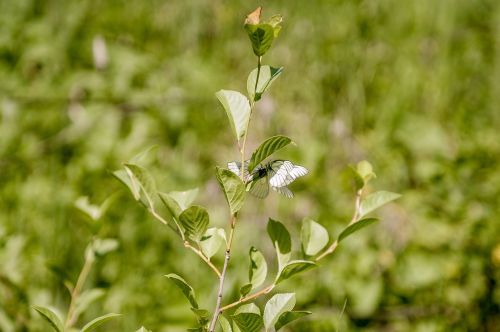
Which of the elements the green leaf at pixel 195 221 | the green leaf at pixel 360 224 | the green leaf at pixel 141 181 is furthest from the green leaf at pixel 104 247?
the green leaf at pixel 360 224

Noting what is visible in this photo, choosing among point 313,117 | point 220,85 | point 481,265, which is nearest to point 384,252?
point 481,265

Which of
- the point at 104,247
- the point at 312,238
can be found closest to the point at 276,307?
the point at 312,238

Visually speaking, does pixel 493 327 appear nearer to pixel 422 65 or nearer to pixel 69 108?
pixel 422 65

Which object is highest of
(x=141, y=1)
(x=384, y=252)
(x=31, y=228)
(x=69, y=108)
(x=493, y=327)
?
(x=141, y=1)

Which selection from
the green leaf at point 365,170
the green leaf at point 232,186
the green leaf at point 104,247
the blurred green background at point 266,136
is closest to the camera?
the green leaf at point 232,186

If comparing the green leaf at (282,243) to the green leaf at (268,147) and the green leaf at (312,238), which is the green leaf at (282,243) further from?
the green leaf at (268,147)

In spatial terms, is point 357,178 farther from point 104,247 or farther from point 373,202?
point 104,247
